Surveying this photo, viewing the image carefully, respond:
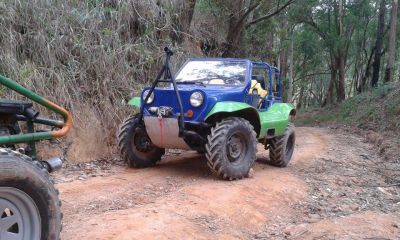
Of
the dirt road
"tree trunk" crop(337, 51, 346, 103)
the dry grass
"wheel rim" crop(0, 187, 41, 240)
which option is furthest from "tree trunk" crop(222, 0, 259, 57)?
"tree trunk" crop(337, 51, 346, 103)

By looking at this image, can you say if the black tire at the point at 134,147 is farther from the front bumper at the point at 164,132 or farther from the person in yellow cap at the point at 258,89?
the person in yellow cap at the point at 258,89

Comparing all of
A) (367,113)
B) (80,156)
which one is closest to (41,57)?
(80,156)

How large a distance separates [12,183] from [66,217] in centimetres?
195

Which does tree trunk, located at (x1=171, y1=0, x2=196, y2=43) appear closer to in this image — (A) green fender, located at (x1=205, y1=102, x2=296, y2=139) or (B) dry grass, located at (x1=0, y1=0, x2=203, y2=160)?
(B) dry grass, located at (x1=0, y1=0, x2=203, y2=160)

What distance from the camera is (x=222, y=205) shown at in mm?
5746

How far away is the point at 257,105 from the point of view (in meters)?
8.08

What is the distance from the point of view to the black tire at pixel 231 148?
6758 millimetres

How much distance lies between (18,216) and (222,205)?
2.98 m

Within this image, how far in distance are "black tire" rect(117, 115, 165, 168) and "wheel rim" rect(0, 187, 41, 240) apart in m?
4.17

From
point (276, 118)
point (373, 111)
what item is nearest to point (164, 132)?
point (276, 118)

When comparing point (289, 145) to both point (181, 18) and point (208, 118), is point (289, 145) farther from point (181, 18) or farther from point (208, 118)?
point (181, 18)

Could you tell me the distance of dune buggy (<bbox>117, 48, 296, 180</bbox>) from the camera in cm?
687

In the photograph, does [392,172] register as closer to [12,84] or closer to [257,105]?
[257,105]

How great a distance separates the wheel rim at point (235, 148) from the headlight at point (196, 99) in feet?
2.36
